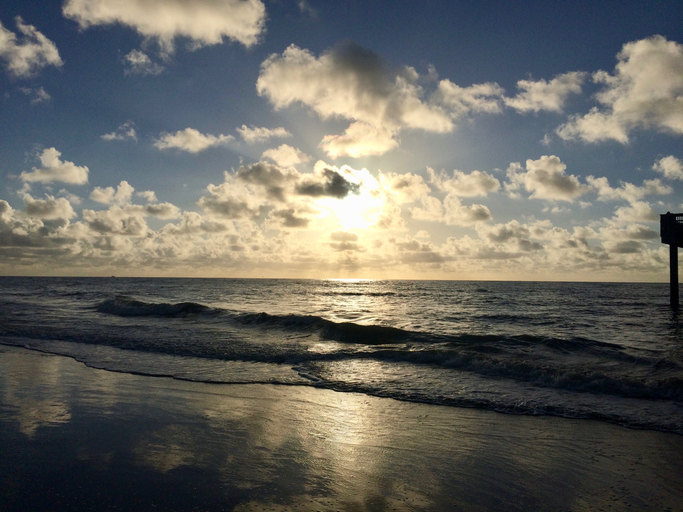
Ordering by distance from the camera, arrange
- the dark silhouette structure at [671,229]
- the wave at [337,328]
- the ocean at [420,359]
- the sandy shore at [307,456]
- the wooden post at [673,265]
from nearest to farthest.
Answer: the sandy shore at [307,456] < the ocean at [420,359] < the wave at [337,328] < the dark silhouette structure at [671,229] < the wooden post at [673,265]

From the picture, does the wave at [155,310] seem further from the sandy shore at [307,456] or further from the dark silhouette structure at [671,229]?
the dark silhouette structure at [671,229]

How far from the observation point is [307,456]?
5199 millimetres

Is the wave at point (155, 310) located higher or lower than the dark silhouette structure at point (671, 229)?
lower

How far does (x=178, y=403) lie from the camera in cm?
753

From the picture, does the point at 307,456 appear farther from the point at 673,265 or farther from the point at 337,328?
the point at 673,265

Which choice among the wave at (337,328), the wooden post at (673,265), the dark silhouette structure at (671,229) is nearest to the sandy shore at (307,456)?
the wave at (337,328)

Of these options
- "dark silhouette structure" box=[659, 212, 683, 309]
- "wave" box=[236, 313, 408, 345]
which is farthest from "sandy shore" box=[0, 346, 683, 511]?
"dark silhouette structure" box=[659, 212, 683, 309]

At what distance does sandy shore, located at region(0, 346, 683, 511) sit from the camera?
4141 millimetres

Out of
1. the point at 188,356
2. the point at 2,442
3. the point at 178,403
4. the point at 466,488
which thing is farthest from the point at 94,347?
the point at 466,488

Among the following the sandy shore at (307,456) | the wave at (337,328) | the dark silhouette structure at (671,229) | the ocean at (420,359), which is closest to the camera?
the sandy shore at (307,456)

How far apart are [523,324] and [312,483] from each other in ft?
72.3

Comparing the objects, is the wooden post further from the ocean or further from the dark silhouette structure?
the ocean

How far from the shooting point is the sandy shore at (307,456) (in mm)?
4141

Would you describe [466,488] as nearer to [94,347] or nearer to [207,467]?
[207,467]
